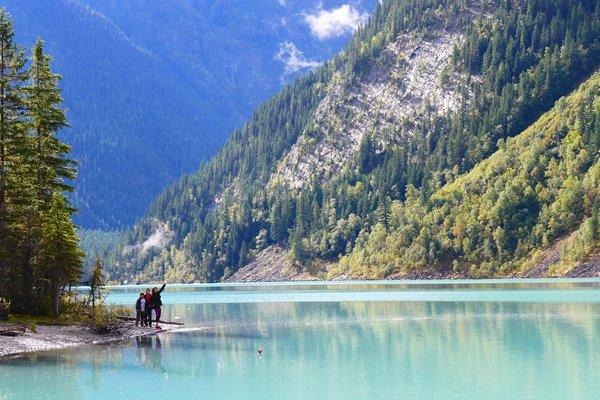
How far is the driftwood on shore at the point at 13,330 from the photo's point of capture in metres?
59.9

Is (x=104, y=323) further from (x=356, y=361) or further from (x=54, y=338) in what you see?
(x=356, y=361)

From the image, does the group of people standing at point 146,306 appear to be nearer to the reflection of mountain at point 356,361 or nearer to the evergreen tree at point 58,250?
the reflection of mountain at point 356,361

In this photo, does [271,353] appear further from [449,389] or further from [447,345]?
[449,389]

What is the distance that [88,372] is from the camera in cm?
4950

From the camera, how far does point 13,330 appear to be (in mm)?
62188

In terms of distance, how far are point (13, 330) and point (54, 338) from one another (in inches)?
105

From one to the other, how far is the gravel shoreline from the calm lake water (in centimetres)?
175

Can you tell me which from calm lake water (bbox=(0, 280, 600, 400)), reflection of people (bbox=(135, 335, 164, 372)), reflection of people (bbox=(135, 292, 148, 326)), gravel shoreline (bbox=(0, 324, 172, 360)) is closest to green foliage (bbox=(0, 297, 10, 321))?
gravel shoreline (bbox=(0, 324, 172, 360))

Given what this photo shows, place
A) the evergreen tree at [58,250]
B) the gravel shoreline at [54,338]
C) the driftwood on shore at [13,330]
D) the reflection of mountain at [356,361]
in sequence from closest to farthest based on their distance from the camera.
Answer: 1. the reflection of mountain at [356,361]
2. the gravel shoreline at [54,338]
3. the driftwood on shore at [13,330]
4. the evergreen tree at [58,250]

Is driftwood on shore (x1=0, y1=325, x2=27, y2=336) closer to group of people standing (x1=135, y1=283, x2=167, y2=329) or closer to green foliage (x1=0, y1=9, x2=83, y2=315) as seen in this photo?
green foliage (x1=0, y1=9, x2=83, y2=315)

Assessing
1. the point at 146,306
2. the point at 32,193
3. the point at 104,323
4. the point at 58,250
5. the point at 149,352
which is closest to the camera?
the point at 149,352

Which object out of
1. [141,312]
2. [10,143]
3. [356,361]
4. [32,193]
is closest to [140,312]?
[141,312]

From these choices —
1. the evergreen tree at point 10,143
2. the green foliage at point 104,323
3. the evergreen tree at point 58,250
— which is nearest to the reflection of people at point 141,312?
the green foliage at point 104,323

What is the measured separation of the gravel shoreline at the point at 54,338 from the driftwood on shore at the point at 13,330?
0.23 meters
